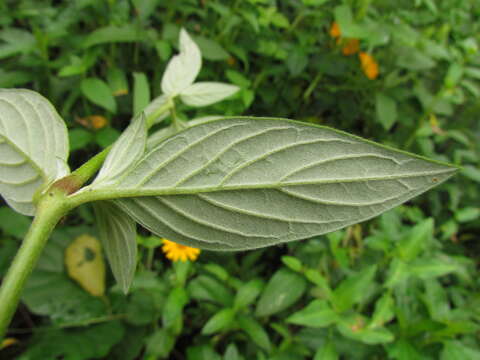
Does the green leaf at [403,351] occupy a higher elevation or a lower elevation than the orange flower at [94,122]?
lower

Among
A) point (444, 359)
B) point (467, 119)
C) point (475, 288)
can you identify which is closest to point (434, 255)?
point (475, 288)

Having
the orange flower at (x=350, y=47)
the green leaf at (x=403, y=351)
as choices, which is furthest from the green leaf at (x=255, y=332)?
the orange flower at (x=350, y=47)

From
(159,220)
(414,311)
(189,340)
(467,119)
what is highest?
(159,220)

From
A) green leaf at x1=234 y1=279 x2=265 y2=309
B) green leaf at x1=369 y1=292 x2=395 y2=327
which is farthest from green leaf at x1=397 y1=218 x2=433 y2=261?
green leaf at x1=234 y1=279 x2=265 y2=309

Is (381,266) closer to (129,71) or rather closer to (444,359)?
(444,359)

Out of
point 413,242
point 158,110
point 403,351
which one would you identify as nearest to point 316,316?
point 403,351

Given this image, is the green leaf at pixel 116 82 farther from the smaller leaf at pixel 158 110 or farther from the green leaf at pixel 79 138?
the smaller leaf at pixel 158 110
